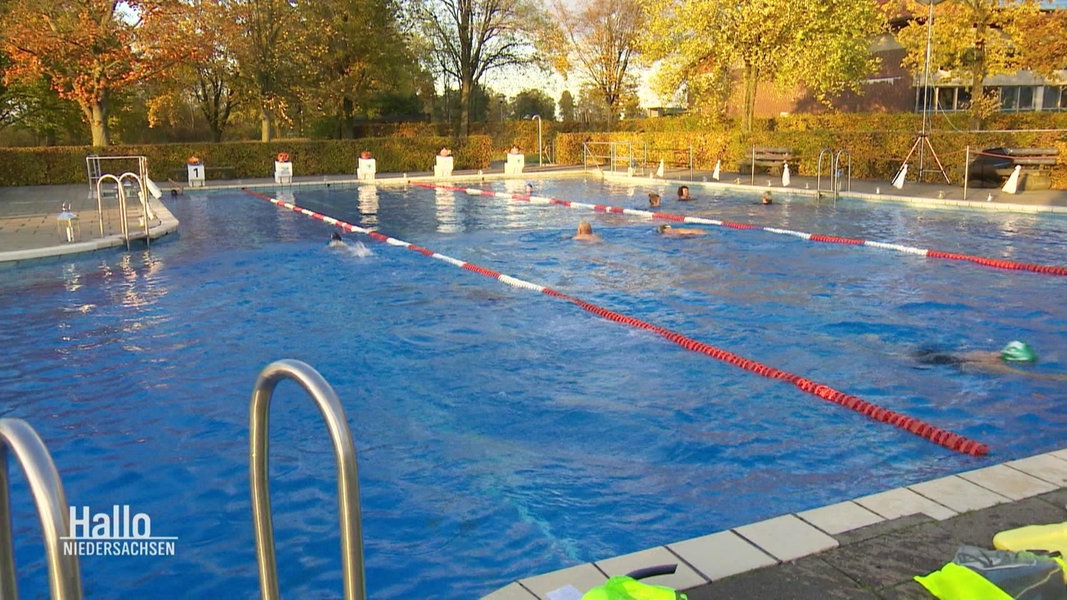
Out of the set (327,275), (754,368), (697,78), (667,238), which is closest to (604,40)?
(697,78)

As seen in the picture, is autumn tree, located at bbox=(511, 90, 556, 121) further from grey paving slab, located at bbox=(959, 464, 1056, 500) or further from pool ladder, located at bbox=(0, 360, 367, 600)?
pool ladder, located at bbox=(0, 360, 367, 600)

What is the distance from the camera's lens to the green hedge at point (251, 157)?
80.6 feet

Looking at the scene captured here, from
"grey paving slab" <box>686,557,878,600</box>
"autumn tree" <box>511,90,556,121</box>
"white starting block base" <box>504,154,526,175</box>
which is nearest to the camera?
"grey paving slab" <box>686,557,878,600</box>

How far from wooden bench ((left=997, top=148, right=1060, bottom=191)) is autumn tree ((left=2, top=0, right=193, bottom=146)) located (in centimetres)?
2479

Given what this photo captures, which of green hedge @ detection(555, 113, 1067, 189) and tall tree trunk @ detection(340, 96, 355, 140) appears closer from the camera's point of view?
green hedge @ detection(555, 113, 1067, 189)

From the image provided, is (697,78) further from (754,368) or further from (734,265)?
(754,368)

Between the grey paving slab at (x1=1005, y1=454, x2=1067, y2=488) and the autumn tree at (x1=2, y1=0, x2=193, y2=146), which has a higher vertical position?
the autumn tree at (x1=2, y1=0, x2=193, y2=146)

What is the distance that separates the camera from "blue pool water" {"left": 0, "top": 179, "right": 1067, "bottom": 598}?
4.24 metres

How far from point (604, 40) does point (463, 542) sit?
43.8 m

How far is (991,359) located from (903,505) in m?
4.08

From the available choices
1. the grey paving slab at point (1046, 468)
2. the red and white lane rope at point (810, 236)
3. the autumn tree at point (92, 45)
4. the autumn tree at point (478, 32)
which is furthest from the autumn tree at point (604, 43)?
the grey paving slab at point (1046, 468)

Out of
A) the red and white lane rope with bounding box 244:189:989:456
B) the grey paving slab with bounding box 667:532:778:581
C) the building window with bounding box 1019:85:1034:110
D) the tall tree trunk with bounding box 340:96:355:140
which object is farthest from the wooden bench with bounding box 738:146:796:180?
the grey paving slab with bounding box 667:532:778:581

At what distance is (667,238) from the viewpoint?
13.8 meters

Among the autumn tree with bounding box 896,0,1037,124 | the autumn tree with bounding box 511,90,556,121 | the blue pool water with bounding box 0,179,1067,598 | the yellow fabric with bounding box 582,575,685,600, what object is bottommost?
the blue pool water with bounding box 0,179,1067,598
